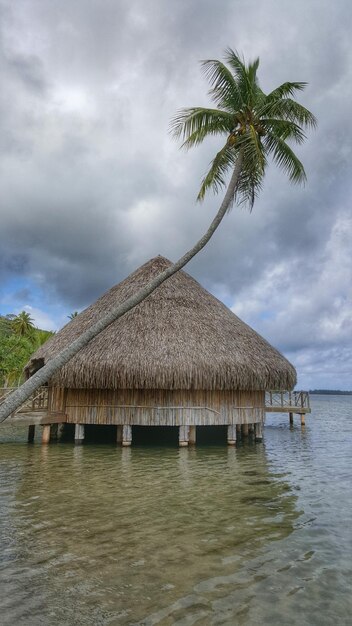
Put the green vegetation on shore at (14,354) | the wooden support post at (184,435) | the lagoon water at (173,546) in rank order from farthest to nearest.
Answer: the green vegetation on shore at (14,354) → the wooden support post at (184,435) → the lagoon water at (173,546)

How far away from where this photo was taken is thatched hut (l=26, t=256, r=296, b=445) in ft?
47.5

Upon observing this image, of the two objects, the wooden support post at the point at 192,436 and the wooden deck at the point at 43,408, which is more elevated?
the wooden deck at the point at 43,408

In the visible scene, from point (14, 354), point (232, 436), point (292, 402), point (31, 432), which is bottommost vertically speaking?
point (232, 436)

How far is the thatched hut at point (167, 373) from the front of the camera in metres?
14.5

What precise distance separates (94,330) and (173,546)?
13.0 ft

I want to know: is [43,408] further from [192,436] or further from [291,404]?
[291,404]

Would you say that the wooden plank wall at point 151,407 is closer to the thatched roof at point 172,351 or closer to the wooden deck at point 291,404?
the thatched roof at point 172,351

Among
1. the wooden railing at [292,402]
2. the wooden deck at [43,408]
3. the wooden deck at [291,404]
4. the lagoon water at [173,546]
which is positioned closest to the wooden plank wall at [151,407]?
the wooden deck at [43,408]

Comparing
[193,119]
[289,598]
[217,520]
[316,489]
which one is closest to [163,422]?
[316,489]

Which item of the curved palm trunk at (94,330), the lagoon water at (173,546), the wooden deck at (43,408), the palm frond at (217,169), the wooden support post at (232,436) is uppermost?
the palm frond at (217,169)

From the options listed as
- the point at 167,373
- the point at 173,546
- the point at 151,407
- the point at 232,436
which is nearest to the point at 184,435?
the point at 151,407

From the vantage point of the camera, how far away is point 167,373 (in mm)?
14289

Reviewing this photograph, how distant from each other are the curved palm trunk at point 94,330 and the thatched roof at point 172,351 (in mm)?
5161

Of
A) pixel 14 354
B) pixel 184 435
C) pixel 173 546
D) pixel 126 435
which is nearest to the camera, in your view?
pixel 173 546
